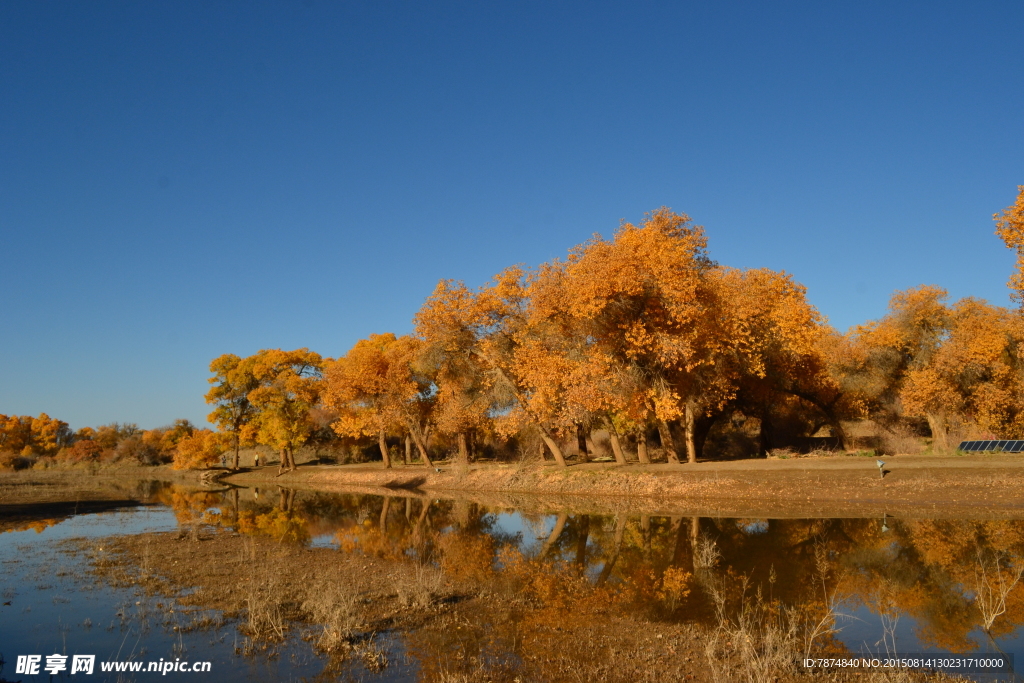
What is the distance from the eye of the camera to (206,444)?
6091cm

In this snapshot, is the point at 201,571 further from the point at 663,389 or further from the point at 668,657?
the point at 663,389

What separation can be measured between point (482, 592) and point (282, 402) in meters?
48.7

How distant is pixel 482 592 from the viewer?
533 inches

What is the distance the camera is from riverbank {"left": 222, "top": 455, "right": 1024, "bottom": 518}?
2414cm

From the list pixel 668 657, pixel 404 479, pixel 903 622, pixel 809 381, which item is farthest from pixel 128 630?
pixel 809 381

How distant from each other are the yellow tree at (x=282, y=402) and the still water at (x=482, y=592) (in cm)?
3283

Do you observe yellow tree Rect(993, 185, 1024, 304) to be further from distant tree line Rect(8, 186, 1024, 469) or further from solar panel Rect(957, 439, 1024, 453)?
solar panel Rect(957, 439, 1024, 453)

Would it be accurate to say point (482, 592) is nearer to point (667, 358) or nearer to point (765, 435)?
point (667, 358)

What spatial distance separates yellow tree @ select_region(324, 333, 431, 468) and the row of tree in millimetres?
130

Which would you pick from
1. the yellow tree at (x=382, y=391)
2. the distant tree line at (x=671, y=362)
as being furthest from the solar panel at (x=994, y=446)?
the yellow tree at (x=382, y=391)

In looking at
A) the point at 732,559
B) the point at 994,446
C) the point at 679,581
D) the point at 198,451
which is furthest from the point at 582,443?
the point at 198,451

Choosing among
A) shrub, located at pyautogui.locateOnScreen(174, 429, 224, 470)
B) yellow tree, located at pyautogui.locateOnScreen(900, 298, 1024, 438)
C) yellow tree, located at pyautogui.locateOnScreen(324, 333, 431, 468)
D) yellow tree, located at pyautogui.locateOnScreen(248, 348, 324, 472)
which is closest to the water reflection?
yellow tree, located at pyautogui.locateOnScreen(324, 333, 431, 468)

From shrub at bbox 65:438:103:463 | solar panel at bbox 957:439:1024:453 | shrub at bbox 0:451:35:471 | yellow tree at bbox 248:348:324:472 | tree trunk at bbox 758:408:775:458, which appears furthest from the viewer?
shrub at bbox 65:438:103:463

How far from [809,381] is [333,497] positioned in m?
33.0
